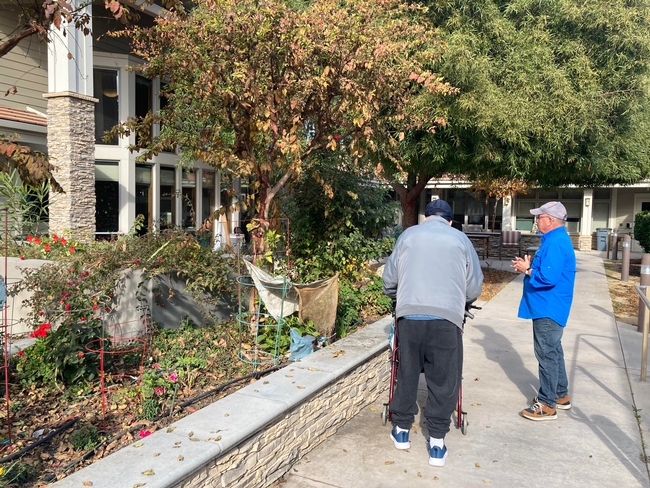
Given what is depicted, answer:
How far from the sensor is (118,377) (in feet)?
15.7

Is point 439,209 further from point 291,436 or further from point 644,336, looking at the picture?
point 644,336

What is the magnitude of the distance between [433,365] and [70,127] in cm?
915

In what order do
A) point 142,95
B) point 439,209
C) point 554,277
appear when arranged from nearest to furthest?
point 439,209 → point 554,277 → point 142,95

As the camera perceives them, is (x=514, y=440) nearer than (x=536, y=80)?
Yes

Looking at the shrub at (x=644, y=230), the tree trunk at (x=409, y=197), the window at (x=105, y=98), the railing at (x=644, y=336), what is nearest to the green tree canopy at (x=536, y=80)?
the tree trunk at (x=409, y=197)

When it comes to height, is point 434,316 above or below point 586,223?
below

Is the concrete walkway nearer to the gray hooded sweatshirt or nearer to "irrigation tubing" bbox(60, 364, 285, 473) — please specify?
"irrigation tubing" bbox(60, 364, 285, 473)

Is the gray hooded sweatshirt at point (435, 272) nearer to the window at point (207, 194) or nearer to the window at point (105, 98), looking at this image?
the window at point (105, 98)

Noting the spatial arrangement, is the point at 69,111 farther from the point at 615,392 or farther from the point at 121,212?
the point at 615,392

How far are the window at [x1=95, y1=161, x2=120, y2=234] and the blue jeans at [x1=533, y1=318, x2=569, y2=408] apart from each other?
11248 mm

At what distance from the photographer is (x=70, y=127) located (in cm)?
1021

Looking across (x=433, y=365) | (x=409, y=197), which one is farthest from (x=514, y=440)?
(x=409, y=197)

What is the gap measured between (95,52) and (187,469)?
13105 mm

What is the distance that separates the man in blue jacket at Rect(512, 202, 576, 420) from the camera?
14.6ft
